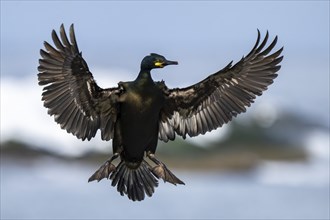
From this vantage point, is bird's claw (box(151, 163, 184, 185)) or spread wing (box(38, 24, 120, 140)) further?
bird's claw (box(151, 163, 184, 185))

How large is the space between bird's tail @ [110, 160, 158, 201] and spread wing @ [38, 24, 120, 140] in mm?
312

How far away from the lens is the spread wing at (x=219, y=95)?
1296cm

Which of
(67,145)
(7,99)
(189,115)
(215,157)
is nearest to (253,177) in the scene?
(215,157)

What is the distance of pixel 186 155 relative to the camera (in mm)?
21578

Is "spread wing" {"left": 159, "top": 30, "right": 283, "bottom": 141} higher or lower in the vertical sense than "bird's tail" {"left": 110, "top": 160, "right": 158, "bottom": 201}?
higher

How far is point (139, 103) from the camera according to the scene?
12406 mm

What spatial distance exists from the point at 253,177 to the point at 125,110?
799cm

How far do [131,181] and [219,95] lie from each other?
1093 mm

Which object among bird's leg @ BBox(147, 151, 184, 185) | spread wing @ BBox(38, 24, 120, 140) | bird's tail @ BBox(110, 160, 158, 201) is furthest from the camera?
bird's tail @ BBox(110, 160, 158, 201)

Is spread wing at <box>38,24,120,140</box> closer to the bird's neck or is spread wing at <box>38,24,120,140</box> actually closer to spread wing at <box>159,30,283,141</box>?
the bird's neck

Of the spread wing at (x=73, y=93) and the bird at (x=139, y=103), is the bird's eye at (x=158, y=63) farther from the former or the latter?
the spread wing at (x=73, y=93)

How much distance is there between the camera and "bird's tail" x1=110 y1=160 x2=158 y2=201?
42.1ft

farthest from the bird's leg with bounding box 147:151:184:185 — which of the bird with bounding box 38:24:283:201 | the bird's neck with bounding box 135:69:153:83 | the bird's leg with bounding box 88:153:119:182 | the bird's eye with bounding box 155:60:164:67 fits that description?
the bird's eye with bounding box 155:60:164:67

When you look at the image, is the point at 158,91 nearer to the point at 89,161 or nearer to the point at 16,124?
the point at 89,161
